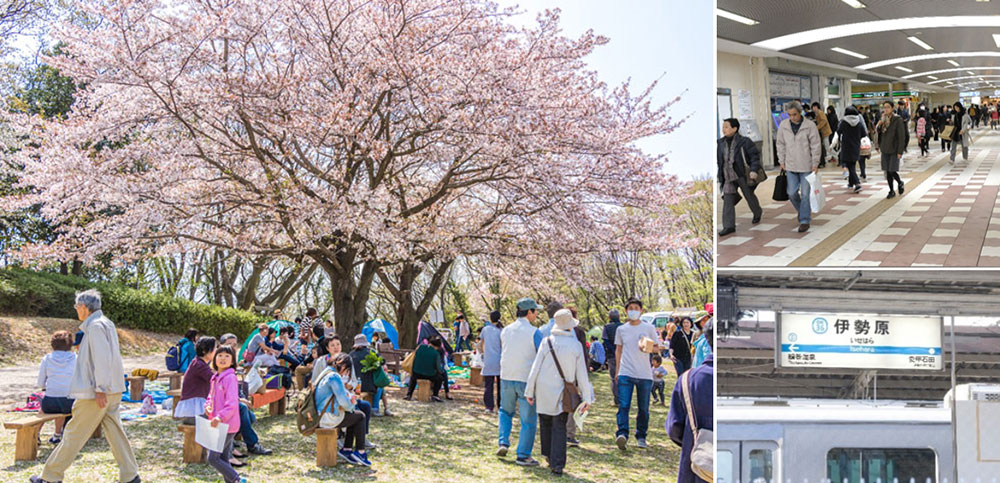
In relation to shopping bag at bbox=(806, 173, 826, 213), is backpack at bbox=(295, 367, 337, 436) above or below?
below

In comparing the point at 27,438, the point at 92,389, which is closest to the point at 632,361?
the point at 92,389

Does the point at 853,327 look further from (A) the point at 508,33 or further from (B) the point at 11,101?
(B) the point at 11,101

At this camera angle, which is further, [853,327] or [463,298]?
[463,298]

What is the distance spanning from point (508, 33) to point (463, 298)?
15.1 feet

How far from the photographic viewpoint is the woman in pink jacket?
444cm

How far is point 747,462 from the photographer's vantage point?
9.34 feet

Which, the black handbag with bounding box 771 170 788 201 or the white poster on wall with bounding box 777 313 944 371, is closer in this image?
the white poster on wall with bounding box 777 313 944 371

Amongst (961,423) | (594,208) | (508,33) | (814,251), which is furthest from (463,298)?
(961,423)

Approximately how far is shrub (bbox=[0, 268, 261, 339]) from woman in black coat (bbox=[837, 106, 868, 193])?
320 inches

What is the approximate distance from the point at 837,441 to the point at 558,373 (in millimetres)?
1836

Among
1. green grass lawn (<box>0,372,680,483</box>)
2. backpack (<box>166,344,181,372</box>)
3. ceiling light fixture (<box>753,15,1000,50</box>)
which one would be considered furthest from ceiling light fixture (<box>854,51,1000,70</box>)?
backpack (<box>166,344,181,372</box>)

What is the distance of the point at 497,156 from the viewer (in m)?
8.47

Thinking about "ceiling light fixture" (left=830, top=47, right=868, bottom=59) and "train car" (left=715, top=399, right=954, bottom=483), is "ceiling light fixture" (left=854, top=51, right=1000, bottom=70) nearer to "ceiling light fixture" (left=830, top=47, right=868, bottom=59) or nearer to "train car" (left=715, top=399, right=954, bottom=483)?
"ceiling light fixture" (left=830, top=47, right=868, bottom=59)

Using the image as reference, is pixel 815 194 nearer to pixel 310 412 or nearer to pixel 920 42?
pixel 310 412
